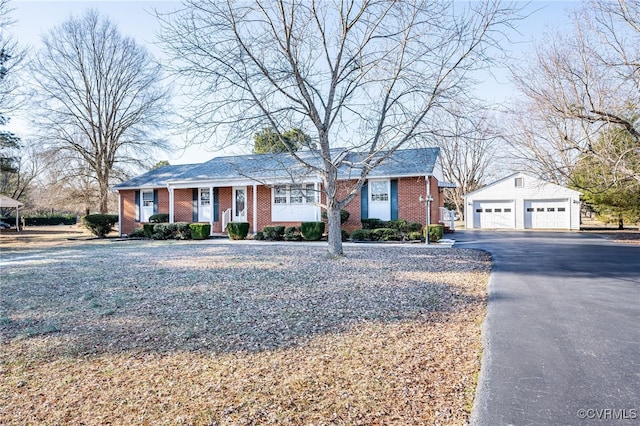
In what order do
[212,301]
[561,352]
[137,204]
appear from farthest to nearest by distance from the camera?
[137,204] → [212,301] → [561,352]

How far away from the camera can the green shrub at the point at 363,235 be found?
15664 mm

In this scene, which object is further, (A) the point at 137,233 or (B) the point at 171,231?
(A) the point at 137,233

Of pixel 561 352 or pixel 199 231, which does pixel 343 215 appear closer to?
pixel 199 231

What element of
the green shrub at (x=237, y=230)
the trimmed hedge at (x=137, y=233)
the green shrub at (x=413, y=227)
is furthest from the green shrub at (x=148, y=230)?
the green shrub at (x=413, y=227)

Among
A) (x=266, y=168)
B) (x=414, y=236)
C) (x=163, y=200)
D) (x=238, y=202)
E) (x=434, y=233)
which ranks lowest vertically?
(x=414, y=236)

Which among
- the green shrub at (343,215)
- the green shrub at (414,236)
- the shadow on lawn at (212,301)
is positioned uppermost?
the green shrub at (343,215)

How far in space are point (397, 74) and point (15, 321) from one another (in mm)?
8124

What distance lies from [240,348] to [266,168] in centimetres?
1211

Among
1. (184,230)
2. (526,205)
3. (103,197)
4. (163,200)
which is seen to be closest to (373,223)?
(184,230)

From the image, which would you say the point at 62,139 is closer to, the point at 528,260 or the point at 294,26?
the point at 294,26

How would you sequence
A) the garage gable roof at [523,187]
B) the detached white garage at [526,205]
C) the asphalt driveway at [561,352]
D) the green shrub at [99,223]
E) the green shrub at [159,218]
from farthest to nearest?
the detached white garage at [526,205]
the garage gable roof at [523,187]
the green shrub at [99,223]
the green shrub at [159,218]
the asphalt driveway at [561,352]

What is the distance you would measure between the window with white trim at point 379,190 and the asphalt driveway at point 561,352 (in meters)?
9.66

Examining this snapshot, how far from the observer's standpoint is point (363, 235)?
621 inches

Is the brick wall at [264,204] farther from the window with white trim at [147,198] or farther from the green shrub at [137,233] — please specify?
the green shrub at [137,233]
